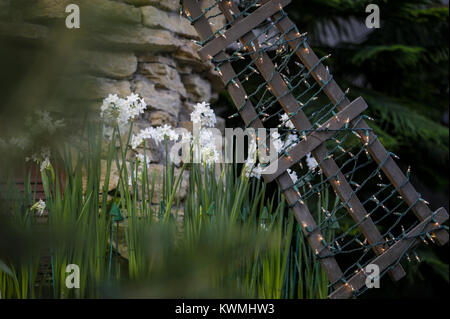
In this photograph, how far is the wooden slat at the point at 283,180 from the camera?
164 centimetres

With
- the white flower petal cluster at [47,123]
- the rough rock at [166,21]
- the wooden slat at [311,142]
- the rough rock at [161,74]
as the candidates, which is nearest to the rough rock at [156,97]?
the rough rock at [161,74]

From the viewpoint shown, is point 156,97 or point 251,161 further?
point 156,97

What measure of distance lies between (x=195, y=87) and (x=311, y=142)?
1048 millimetres

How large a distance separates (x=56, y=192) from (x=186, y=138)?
19.5 inches

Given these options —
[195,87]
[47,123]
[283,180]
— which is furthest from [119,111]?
[195,87]

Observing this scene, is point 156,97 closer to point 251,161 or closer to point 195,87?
point 195,87

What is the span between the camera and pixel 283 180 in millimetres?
1670

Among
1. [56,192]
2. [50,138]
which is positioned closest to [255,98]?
[56,192]

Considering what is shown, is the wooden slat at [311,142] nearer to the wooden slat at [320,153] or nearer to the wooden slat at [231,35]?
the wooden slat at [320,153]

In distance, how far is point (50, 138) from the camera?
37 centimetres

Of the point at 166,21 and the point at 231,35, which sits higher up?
the point at 166,21

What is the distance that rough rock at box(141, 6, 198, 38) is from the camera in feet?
6.83

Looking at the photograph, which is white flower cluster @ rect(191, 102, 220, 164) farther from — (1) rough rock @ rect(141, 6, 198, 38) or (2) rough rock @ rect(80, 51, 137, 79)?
(2) rough rock @ rect(80, 51, 137, 79)

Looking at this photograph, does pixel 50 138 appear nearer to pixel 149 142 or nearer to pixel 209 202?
pixel 209 202
